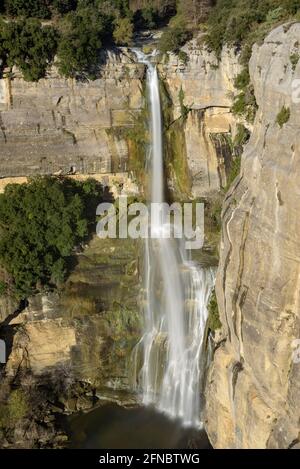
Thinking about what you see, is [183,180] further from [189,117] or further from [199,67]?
[199,67]

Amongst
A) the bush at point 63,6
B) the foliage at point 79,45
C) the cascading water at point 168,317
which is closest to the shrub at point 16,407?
the cascading water at point 168,317

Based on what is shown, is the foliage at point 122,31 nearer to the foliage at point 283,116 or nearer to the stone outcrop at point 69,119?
the stone outcrop at point 69,119

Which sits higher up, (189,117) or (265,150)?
(189,117)

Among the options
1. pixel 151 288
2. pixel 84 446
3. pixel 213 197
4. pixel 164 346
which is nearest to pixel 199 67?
pixel 213 197

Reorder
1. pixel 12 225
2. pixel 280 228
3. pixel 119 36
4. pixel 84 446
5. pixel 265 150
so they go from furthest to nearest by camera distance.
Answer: pixel 119 36 → pixel 12 225 → pixel 84 446 → pixel 265 150 → pixel 280 228

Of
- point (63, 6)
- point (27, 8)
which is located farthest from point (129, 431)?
point (63, 6)

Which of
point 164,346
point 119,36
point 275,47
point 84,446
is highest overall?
point 119,36

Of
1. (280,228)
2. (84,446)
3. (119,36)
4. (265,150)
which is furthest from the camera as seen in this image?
(119,36)
